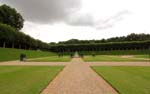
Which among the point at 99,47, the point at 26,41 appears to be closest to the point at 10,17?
the point at 26,41

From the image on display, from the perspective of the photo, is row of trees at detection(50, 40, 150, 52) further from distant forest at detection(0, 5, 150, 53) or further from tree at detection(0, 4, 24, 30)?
tree at detection(0, 4, 24, 30)

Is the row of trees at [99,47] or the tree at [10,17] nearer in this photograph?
the tree at [10,17]

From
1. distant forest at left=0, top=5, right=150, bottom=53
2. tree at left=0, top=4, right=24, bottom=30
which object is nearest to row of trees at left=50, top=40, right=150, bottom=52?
distant forest at left=0, top=5, right=150, bottom=53

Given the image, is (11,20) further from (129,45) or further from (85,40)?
(85,40)

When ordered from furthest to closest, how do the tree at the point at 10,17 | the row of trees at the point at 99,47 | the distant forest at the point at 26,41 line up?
1. the row of trees at the point at 99,47
2. the tree at the point at 10,17
3. the distant forest at the point at 26,41

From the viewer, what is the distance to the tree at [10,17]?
171 ft

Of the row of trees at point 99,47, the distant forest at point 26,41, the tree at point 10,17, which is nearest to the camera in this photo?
the distant forest at point 26,41

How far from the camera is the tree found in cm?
5209

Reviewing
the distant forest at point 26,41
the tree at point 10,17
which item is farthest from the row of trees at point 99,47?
the tree at point 10,17

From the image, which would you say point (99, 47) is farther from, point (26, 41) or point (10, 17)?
point (10, 17)

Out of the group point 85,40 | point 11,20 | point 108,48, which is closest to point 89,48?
point 108,48

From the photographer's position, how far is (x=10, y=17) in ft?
179

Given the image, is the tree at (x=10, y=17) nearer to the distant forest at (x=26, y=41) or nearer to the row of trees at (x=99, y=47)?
the distant forest at (x=26, y=41)

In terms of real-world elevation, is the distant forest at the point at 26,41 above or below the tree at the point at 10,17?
below
